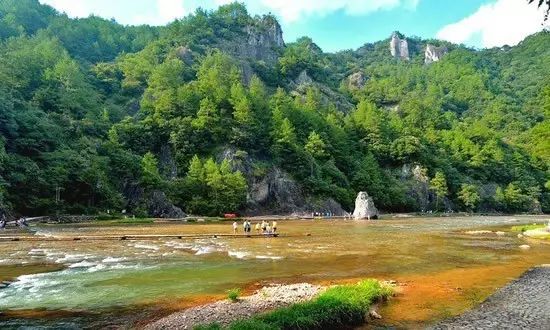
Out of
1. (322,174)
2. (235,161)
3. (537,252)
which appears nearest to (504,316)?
(537,252)

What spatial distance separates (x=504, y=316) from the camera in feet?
52.6

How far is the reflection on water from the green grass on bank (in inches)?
218

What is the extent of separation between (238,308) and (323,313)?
3.06 meters

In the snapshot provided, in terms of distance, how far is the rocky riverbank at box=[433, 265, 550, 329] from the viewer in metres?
15.0

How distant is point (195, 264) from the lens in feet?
95.9

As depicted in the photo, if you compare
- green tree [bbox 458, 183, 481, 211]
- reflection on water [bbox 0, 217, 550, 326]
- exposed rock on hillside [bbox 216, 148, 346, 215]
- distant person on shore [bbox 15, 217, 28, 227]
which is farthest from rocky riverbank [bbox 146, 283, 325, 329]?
green tree [bbox 458, 183, 481, 211]

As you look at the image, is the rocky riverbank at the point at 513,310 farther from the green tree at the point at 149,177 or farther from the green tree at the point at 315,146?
the green tree at the point at 315,146

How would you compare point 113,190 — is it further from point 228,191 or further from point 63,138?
point 228,191

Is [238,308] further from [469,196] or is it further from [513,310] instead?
[469,196]

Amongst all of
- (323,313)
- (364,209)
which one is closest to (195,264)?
(323,313)

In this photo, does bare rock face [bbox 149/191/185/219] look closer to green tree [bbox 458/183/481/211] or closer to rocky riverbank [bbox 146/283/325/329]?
rocky riverbank [bbox 146/283/325/329]

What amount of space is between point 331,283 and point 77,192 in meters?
70.3

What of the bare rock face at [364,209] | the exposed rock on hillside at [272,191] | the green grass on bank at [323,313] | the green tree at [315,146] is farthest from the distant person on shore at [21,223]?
the green tree at [315,146]

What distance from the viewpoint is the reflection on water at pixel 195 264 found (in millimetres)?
19500
